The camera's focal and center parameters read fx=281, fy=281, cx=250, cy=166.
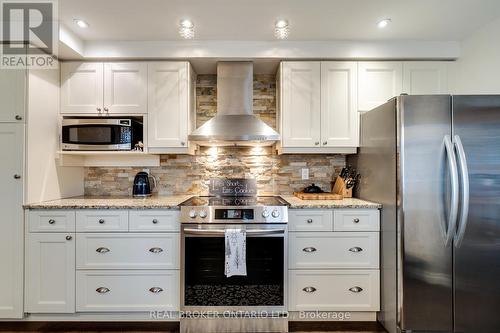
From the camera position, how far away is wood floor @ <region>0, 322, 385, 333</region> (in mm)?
2264

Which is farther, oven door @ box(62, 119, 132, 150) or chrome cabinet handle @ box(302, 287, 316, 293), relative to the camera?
oven door @ box(62, 119, 132, 150)

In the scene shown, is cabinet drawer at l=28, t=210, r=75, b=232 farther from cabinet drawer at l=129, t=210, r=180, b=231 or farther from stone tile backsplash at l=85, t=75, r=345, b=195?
stone tile backsplash at l=85, t=75, r=345, b=195

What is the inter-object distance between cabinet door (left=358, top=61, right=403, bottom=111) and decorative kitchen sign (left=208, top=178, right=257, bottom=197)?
1356 mm

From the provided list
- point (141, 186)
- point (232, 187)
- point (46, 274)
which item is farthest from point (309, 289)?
point (46, 274)

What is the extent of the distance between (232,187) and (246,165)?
0.29 metres

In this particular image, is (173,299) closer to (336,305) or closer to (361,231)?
(336,305)

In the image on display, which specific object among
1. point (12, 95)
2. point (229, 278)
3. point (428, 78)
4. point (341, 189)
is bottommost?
point (229, 278)

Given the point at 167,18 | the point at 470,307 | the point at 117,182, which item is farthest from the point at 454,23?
the point at 117,182

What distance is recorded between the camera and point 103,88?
2.66m

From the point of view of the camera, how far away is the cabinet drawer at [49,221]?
222cm

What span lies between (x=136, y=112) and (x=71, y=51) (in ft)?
2.40

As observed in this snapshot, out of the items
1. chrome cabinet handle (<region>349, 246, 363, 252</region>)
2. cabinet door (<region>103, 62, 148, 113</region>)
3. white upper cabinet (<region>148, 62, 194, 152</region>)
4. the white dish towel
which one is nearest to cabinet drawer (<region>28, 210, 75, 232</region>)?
white upper cabinet (<region>148, 62, 194, 152</region>)

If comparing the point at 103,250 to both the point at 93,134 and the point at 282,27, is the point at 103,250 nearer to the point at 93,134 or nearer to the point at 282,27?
the point at 93,134

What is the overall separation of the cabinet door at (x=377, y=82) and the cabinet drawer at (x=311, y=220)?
1.14m
